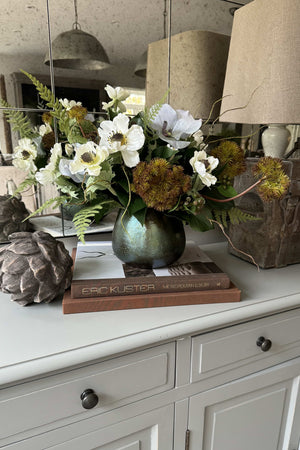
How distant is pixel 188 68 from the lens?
3.50 ft

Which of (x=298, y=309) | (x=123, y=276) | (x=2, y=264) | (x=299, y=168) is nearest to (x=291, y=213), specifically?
(x=299, y=168)

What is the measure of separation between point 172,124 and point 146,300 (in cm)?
39

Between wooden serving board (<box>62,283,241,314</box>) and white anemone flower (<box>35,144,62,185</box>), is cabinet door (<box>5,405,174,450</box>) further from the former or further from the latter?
white anemone flower (<box>35,144,62,185</box>)

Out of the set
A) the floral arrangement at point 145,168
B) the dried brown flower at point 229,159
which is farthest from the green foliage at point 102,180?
the dried brown flower at point 229,159

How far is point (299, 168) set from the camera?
91cm

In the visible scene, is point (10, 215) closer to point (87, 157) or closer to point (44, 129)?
point (44, 129)

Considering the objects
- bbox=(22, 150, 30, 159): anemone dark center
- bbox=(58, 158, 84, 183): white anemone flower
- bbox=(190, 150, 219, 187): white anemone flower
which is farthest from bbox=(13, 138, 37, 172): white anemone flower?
bbox=(190, 150, 219, 187): white anemone flower

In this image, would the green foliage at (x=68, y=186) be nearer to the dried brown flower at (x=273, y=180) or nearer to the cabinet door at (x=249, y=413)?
the dried brown flower at (x=273, y=180)

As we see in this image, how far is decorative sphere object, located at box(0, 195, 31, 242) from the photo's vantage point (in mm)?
939

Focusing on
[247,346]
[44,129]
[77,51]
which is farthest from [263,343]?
[77,51]

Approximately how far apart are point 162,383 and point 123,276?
9.6 inches

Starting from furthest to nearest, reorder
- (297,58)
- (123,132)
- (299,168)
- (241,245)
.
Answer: (241,245) < (299,168) < (297,58) < (123,132)

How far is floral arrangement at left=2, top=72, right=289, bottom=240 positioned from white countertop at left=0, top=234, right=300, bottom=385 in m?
0.19

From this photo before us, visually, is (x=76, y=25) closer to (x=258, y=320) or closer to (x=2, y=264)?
(x=2, y=264)
